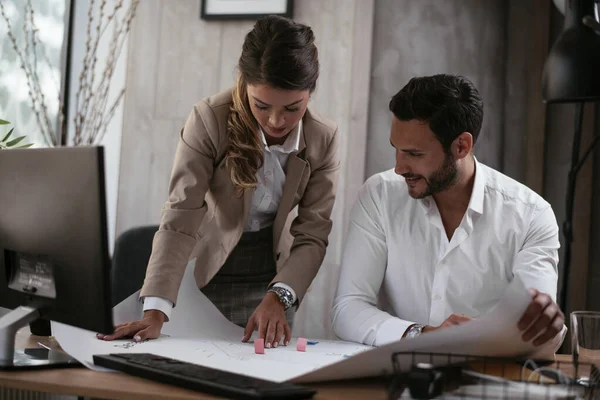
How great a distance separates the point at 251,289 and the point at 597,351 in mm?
991

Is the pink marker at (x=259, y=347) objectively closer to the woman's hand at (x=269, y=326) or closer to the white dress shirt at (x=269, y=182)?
the woman's hand at (x=269, y=326)

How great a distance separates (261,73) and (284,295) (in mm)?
521

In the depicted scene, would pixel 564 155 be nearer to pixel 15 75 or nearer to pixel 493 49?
pixel 493 49

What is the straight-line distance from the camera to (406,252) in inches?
70.6

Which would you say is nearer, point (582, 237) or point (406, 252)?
point (406, 252)

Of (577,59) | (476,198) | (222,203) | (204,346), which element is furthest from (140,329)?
(577,59)

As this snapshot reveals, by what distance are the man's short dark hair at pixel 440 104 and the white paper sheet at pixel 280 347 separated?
0.58 metres

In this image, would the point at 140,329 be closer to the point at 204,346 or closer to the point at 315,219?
the point at 204,346

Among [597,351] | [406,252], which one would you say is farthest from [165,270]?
[597,351]

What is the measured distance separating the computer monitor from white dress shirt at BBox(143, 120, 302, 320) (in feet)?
2.33

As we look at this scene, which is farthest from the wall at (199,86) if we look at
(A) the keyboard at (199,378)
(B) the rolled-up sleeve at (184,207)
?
(A) the keyboard at (199,378)

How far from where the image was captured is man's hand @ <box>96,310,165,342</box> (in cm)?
140

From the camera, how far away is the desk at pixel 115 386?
39.2 inches

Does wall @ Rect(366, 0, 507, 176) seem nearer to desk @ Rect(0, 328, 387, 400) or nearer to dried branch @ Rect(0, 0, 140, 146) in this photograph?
dried branch @ Rect(0, 0, 140, 146)
